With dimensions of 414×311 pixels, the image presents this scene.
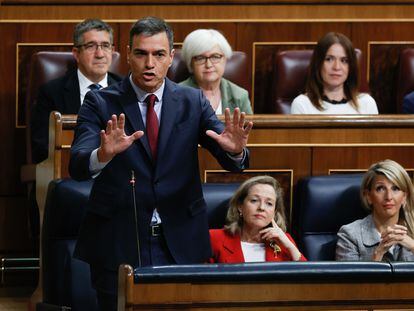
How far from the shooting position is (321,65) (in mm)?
2408

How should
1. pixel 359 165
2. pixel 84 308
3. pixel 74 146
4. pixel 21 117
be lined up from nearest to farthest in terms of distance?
pixel 74 146
pixel 84 308
pixel 359 165
pixel 21 117

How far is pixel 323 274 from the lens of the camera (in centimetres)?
138

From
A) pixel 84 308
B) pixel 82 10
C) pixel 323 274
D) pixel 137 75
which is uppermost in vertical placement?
pixel 82 10

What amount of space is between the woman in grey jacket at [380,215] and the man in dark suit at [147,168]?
482mm

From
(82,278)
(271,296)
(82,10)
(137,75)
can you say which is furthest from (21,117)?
(271,296)

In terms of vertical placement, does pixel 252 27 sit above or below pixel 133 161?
above

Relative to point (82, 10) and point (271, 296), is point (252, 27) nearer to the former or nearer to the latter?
point (82, 10)

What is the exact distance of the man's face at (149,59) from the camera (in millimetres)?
1493

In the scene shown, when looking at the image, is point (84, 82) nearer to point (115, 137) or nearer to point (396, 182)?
point (396, 182)

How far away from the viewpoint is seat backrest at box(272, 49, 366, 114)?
2.49 m

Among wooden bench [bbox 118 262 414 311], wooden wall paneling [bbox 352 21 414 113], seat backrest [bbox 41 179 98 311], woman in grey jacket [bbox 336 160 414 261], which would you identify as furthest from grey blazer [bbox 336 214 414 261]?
wooden wall paneling [bbox 352 21 414 113]

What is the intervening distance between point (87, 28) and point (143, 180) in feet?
2.97

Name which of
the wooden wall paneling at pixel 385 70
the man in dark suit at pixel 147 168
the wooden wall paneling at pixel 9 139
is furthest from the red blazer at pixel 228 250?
the wooden wall paneling at pixel 385 70

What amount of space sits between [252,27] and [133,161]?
1166 millimetres
